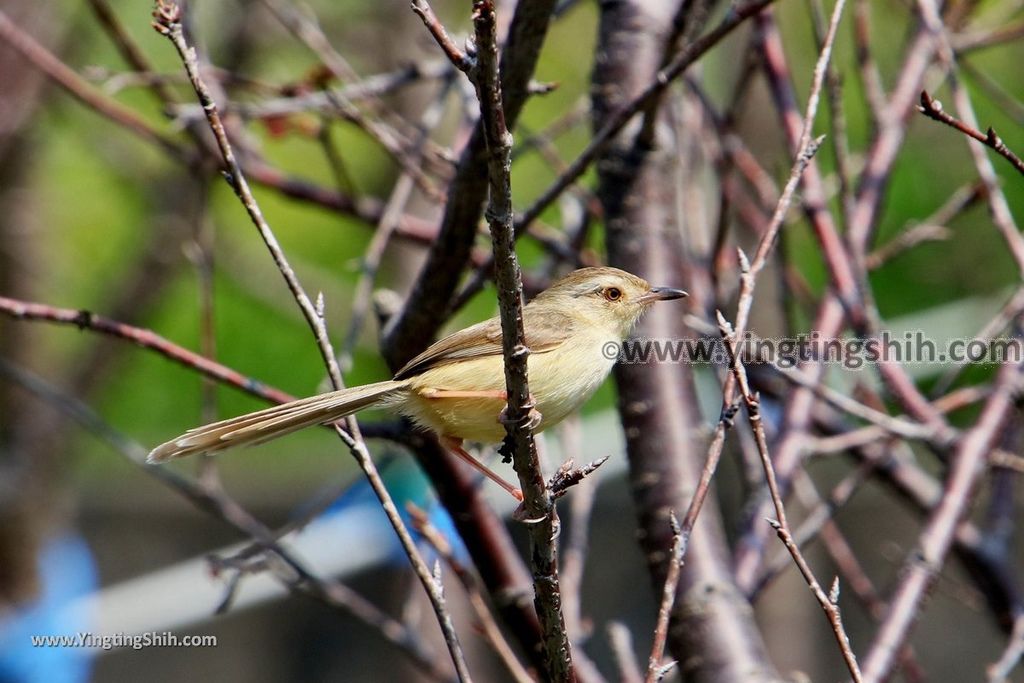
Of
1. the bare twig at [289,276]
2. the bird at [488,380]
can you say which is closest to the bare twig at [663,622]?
the bare twig at [289,276]

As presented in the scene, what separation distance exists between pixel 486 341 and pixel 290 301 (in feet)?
13.1

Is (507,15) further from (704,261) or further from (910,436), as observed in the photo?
(910,436)

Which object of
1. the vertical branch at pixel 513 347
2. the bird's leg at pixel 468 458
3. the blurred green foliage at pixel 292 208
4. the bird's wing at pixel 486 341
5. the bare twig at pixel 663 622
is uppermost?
the blurred green foliage at pixel 292 208

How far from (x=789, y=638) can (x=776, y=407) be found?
1.65 metres

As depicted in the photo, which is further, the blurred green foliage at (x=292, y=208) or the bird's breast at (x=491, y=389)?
the blurred green foliage at (x=292, y=208)

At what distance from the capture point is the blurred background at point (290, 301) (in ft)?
16.6

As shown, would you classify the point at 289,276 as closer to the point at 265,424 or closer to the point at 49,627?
the point at 265,424

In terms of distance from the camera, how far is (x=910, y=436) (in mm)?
3770

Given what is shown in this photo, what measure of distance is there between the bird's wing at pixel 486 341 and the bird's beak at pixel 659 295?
293 mm

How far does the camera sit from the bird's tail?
3227 millimetres

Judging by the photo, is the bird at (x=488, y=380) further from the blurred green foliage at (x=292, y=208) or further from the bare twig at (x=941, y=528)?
the blurred green foliage at (x=292, y=208)

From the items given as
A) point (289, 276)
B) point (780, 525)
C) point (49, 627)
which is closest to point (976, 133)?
point (780, 525)

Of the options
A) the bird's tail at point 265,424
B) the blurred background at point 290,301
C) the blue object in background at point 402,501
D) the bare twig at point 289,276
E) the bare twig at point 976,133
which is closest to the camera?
the bare twig at point 976,133

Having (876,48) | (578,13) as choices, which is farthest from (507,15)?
(876,48)
